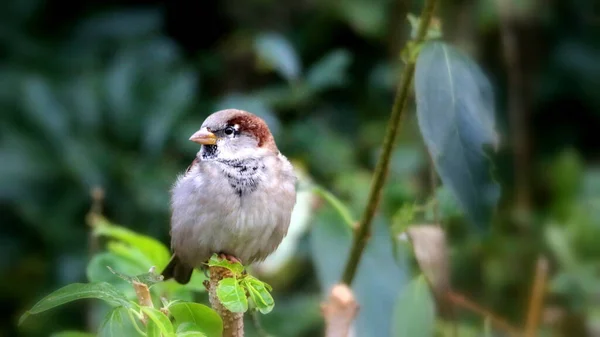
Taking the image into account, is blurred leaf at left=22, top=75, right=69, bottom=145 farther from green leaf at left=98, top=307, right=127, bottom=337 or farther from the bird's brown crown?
green leaf at left=98, top=307, right=127, bottom=337

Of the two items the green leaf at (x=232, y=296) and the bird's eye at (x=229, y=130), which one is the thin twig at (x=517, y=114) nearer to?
the bird's eye at (x=229, y=130)

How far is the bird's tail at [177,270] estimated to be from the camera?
5.00ft

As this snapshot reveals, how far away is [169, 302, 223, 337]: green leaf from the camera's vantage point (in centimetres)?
98

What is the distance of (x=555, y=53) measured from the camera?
3.64 meters

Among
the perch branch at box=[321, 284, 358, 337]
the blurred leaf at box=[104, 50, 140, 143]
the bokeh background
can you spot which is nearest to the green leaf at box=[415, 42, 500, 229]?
the perch branch at box=[321, 284, 358, 337]

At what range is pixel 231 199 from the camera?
1519mm

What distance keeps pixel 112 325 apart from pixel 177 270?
613mm

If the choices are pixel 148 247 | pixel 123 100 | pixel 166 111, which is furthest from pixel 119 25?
pixel 148 247

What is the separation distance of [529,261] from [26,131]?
1769 mm

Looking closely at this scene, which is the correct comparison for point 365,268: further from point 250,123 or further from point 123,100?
point 123,100

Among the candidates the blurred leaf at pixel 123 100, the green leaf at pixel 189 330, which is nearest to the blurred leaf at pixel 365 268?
the green leaf at pixel 189 330

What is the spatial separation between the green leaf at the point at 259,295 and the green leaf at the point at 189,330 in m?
0.08

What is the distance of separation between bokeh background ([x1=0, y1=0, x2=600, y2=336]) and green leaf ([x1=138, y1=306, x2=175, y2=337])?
1468mm

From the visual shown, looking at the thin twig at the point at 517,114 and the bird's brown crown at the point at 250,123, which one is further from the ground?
the thin twig at the point at 517,114
